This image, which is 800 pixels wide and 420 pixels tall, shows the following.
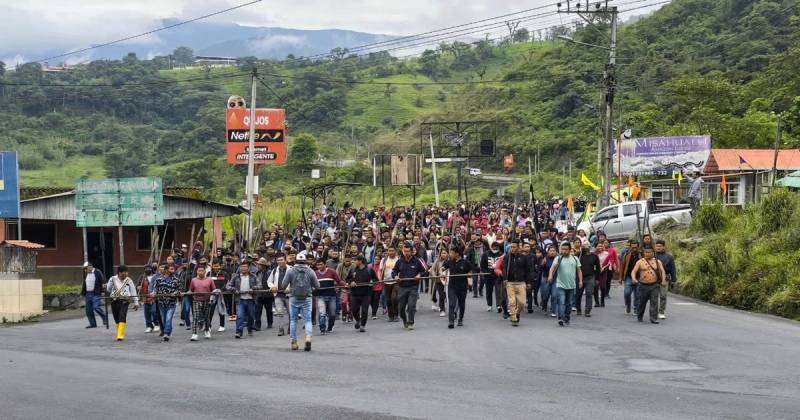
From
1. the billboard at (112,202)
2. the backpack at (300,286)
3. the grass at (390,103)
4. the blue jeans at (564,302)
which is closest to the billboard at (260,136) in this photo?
the billboard at (112,202)

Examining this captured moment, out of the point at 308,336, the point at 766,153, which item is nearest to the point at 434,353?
the point at 308,336

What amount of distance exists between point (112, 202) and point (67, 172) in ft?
228

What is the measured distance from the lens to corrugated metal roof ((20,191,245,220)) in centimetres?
3041

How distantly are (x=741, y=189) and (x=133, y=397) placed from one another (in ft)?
105

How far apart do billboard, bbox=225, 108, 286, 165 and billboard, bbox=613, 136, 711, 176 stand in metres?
17.0

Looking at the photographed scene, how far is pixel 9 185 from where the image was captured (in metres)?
26.7

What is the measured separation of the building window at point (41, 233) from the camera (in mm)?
32625

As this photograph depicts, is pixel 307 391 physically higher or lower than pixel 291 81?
lower

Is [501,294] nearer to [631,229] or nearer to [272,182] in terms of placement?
[631,229]

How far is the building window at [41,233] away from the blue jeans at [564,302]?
2112cm

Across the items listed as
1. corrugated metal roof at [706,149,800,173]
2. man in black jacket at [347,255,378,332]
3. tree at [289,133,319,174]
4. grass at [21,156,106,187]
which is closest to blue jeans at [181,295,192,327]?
man in black jacket at [347,255,378,332]

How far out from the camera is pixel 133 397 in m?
11.3

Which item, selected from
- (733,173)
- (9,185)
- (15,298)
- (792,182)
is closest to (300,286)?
(15,298)

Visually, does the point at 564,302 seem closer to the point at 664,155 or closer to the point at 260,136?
the point at 260,136
